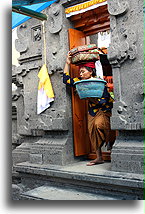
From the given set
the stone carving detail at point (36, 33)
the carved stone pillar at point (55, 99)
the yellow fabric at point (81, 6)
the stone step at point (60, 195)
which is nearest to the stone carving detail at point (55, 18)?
the carved stone pillar at point (55, 99)

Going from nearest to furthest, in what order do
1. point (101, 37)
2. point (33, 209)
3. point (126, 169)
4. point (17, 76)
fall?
1. point (33, 209)
2. point (126, 169)
3. point (17, 76)
4. point (101, 37)

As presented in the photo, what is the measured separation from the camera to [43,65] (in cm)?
499

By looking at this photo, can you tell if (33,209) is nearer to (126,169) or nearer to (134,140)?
(126,169)

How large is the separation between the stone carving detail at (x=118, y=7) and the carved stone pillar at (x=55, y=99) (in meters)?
1.06

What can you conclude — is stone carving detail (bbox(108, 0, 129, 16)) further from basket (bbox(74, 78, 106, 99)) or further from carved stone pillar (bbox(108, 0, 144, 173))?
basket (bbox(74, 78, 106, 99))

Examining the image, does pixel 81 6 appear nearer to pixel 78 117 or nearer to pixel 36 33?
pixel 36 33

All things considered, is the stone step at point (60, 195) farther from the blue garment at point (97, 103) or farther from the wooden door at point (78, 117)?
the blue garment at point (97, 103)

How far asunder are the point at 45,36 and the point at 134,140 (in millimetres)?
2645

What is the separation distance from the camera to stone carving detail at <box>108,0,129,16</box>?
13.0 feet

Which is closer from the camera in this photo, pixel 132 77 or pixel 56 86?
pixel 132 77

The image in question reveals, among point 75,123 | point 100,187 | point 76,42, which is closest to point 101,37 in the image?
point 76,42

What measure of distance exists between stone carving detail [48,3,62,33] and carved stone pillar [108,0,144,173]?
3.56ft

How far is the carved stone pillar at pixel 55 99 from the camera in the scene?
15.4 feet

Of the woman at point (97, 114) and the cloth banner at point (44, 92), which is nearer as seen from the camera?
the woman at point (97, 114)
